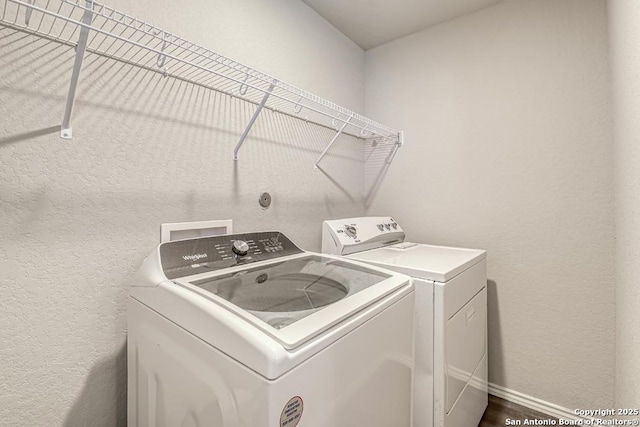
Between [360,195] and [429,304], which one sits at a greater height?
[360,195]

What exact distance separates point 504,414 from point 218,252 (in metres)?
2.01

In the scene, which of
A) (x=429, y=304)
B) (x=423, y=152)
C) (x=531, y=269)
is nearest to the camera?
(x=429, y=304)

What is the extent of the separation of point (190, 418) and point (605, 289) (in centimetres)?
214

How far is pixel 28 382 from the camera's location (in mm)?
929

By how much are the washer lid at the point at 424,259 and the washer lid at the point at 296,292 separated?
22 cm

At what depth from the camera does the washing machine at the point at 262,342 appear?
63cm

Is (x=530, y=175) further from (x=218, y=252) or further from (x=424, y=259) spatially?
(x=218, y=252)

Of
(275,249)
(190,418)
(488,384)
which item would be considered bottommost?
Result: (488,384)

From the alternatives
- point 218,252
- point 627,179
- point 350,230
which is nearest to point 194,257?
point 218,252

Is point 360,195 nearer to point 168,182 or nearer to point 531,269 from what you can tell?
point 531,269

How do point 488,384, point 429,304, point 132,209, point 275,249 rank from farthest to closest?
point 488,384, point 275,249, point 429,304, point 132,209

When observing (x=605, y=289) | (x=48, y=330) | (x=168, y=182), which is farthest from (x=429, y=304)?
(x=48, y=330)

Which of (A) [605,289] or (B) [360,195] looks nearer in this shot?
(A) [605,289]

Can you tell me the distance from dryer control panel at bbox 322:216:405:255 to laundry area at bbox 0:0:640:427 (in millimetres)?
21
